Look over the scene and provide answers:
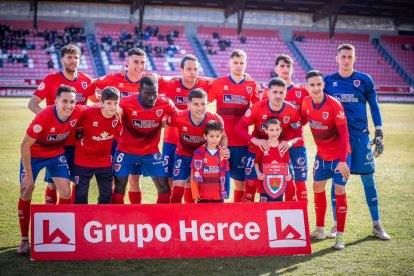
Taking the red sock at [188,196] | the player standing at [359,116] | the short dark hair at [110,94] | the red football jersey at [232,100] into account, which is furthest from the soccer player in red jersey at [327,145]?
the short dark hair at [110,94]

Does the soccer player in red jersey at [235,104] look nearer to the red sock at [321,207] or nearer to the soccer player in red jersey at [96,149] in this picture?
the red sock at [321,207]

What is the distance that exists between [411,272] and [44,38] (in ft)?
116

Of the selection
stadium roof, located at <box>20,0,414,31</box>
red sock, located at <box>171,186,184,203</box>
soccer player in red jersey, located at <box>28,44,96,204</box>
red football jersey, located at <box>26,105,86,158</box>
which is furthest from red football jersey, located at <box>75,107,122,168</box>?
stadium roof, located at <box>20,0,414,31</box>

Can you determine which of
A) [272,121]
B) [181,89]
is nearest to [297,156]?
[272,121]

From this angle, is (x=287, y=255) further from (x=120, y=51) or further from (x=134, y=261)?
(x=120, y=51)

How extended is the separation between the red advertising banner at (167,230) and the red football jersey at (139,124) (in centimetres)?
109

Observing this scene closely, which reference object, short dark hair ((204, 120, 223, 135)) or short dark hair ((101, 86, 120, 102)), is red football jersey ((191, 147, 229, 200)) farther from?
short dark hair ((101, 86, 120, 102))

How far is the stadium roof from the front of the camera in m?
35.9

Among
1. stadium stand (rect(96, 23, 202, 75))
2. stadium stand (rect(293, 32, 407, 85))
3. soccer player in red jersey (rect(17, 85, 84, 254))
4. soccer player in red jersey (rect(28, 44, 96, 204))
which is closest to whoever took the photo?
soccer player in red jersey (rect(17, 85, 84, 254))

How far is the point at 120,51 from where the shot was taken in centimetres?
3453

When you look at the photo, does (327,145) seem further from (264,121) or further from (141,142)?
(141,142)

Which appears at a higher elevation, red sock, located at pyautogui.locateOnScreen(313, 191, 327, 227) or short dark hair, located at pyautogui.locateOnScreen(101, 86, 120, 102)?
short dark hair, located at pyautogui.locateOnScreen(101, 86, 120, 102)

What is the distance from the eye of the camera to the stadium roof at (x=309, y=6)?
3591 centimetres

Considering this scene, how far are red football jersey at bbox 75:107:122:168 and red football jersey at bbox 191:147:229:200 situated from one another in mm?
1169
